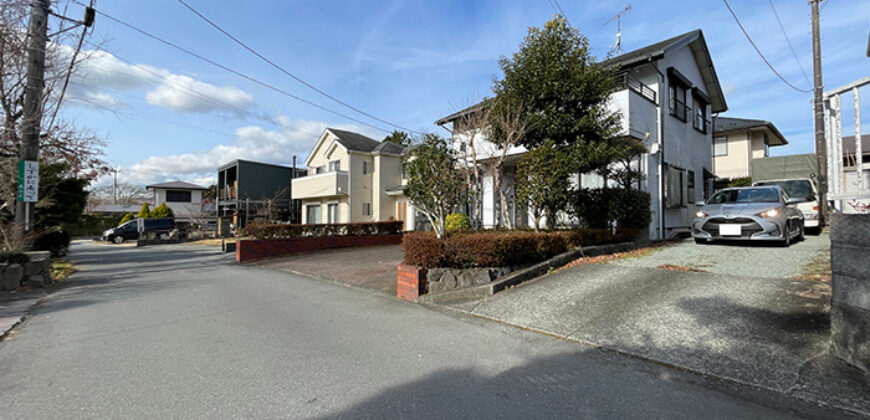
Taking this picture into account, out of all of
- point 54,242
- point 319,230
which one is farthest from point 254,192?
point 319,230

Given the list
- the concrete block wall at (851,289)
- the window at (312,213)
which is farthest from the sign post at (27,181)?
the window at (312,213)

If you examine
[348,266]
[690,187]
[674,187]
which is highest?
[690,187]

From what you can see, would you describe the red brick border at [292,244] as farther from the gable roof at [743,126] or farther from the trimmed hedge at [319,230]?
the gable roof at [743,126]

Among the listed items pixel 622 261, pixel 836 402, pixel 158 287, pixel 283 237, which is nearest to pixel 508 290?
pixel 622 261

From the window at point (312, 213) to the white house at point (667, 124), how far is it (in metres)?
12.7

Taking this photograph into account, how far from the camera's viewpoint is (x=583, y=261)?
6.85 m

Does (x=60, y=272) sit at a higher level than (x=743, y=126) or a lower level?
lower

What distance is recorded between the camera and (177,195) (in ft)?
142

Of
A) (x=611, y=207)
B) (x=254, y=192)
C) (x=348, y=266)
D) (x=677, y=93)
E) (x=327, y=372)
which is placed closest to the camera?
(x=327, y=372)

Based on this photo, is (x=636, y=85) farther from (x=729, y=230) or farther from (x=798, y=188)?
(x=729, y=230)

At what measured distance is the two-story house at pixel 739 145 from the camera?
19297mm

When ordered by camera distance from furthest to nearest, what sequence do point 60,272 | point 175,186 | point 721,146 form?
point 175,186 < point 721,146 < point 60,272

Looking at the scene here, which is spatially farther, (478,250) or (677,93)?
(677,93)

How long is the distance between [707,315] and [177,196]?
169 ft
